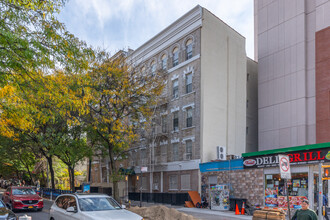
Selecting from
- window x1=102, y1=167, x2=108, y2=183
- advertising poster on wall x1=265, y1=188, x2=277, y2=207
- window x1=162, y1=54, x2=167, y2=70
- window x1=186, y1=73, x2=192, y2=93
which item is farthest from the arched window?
window x1=102, y1=167, x2=108, y2=183

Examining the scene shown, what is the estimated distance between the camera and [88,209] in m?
10.7

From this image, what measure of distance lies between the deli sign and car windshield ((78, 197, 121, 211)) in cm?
1275

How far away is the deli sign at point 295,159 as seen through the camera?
18719mm

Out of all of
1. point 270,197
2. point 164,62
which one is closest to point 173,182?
point 270,197

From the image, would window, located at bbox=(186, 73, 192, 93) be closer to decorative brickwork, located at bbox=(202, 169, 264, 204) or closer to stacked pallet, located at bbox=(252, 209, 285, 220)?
decorative brickwork, located at bbox=(202, 169, 264, 204)

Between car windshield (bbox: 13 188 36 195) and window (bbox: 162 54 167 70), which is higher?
window (bbox: 162 54 167 70)

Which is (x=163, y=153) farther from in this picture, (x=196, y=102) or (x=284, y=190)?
(x=284, y=190)

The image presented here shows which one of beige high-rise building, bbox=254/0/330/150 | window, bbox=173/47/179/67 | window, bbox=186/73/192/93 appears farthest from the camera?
window, bbox=173/47/179/67

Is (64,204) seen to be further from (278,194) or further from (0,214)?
(278,194)

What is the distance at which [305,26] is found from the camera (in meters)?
29.1

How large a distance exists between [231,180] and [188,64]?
38.3 ft

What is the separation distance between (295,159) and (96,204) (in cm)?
1381

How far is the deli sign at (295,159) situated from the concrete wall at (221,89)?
605 centimetres

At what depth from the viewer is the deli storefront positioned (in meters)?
19.2
